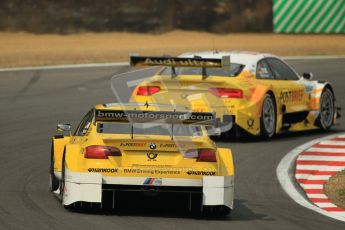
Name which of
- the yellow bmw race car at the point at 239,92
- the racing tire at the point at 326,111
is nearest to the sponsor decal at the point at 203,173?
the yellow bmw race car at the point at 239,92

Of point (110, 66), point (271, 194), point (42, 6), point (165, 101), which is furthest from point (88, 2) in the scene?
point (271, 194)

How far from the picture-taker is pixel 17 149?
15.5m

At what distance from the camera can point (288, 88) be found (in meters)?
17.6

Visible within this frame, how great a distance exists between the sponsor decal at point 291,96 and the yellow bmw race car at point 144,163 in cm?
712

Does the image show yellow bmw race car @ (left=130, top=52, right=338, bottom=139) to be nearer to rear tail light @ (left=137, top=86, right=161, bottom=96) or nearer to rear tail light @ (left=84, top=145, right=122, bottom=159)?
rear tail light @ (left=137, top=86, right=161, bottom=96)

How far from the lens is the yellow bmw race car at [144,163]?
32.9 ft

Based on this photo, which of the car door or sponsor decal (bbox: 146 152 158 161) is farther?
the car door

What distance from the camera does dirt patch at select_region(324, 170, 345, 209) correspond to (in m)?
12.0

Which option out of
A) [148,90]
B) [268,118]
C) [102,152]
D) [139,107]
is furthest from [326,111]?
[102,152]

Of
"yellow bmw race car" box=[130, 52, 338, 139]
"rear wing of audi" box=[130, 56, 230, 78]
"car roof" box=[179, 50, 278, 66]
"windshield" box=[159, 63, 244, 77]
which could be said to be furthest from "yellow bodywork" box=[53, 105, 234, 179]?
"car roof" box=[179, 50, 278, 66]

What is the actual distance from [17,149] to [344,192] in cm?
514

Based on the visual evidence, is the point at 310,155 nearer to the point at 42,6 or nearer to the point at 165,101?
the point at 165,101

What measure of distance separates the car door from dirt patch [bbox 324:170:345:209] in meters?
3.66

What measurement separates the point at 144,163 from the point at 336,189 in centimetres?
346
